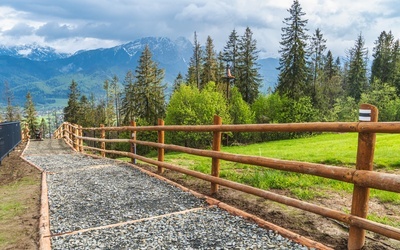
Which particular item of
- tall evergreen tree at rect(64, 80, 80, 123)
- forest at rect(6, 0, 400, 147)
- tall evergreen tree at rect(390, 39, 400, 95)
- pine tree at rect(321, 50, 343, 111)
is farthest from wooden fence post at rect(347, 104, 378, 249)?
tall evergreen tree at rect(64, 80, 80, 123)

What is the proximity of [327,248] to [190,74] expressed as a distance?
5911 centimetres

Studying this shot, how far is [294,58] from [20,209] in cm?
3886

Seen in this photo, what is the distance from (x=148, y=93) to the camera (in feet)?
161

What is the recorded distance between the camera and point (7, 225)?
5.21 m

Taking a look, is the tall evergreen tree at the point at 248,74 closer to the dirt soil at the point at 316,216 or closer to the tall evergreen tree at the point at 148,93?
the tall evergreen tree at the point at 148,93

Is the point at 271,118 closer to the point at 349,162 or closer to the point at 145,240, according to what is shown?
the point at 349,162

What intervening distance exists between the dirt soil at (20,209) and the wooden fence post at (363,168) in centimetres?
408

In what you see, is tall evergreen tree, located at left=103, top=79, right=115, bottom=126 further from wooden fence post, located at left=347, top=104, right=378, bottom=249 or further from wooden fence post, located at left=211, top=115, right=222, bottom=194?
wooden fence post, located at left=347, top=104, right=378, bottom=249

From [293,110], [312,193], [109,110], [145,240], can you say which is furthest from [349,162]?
[109,110]

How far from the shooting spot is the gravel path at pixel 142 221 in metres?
4.36

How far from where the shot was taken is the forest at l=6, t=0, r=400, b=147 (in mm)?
40781

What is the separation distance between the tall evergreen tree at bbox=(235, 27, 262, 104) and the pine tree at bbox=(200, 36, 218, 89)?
163 inches

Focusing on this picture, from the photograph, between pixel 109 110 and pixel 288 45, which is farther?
pixel 109 110

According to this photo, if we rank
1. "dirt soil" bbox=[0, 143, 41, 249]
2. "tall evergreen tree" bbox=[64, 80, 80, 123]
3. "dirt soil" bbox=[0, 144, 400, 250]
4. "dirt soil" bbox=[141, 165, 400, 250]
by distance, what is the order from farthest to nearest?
"tall evergreen tree" bbox=[64, 80, 80, 123] < "dirt soil" bbox=[0, 143, 41, 249] < "dirt soil" bbox=[0, 144, 400, 250] < "dirt soil" bbox=[141, 165, 400, 250]
